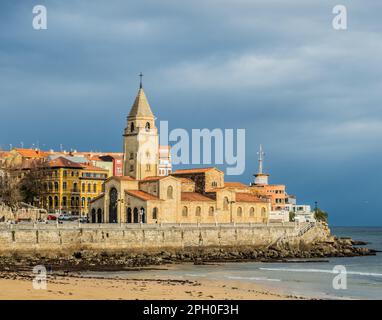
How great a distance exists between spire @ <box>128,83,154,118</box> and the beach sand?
150 ft

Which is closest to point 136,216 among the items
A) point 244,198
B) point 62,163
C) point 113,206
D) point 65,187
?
point 113,206

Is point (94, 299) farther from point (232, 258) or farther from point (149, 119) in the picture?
point (149, 119)

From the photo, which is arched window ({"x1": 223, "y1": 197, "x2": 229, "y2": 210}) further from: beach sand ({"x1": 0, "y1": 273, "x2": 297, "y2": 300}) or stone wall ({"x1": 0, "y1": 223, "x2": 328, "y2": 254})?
beach sand ({"x1": 0, "y1": 273, "x2": 297, "y2": 300})

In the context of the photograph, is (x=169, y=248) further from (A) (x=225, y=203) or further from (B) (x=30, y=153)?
(B) (x=30, y=153)

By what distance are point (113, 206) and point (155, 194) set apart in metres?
5.53

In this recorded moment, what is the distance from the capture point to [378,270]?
69688 millimetres

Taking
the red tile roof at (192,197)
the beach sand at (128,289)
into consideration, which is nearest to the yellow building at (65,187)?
the red tile roof at (192,197)

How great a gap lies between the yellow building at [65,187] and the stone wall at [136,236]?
1560 inches

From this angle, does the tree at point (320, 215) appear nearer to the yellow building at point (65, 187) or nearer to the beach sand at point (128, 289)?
the yellow building at point (65, 187)

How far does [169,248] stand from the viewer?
79938mm

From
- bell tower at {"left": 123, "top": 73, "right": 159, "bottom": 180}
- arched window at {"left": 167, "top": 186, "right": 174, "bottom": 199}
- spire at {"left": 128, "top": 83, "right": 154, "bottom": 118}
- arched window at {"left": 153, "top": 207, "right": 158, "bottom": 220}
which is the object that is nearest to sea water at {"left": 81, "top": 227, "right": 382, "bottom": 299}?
arched window at {"left": 153, "top": 207, "right": 158, "bottom": 220}

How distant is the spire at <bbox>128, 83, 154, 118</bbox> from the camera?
9831 cm

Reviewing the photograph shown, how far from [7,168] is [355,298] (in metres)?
83.5

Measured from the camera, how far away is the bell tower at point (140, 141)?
3866 inches
